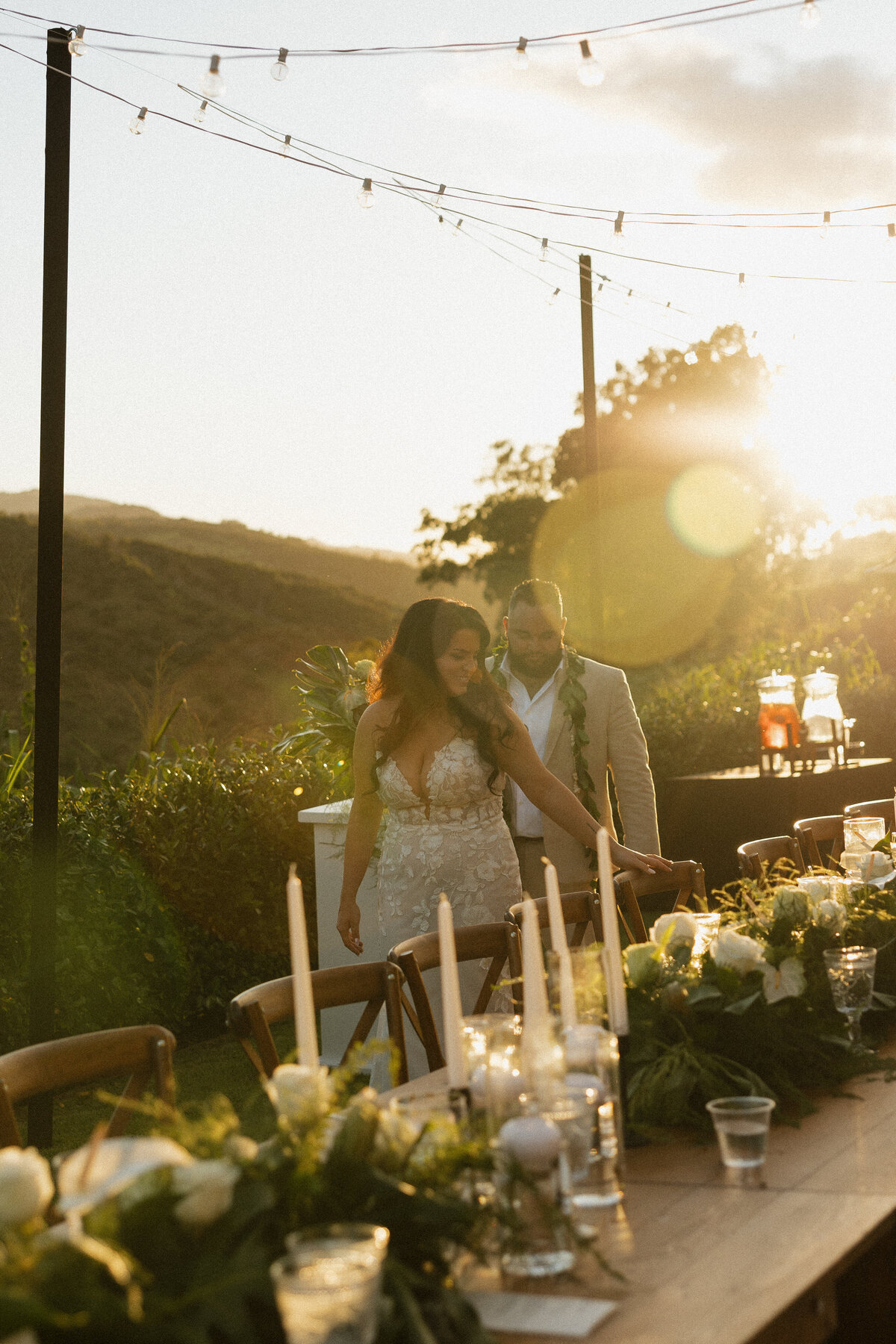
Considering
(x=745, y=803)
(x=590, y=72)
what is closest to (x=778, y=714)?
(x=745, y=803)

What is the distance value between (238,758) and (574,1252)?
5.35 m

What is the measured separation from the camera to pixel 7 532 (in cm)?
2239

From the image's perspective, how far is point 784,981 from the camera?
7.50 ft

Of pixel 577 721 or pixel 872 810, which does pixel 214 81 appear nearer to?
pixel 577 721

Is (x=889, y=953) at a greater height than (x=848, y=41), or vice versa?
(x=848, y=41)

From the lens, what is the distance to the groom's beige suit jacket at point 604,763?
14.7 ft

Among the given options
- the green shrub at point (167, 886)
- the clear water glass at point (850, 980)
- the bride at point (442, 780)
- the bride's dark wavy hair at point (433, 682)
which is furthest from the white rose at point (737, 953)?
the green shrub at point (167, 886)

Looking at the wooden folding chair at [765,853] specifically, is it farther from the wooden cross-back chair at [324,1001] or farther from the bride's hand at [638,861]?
the wooden cross-back chair at [324,1001]

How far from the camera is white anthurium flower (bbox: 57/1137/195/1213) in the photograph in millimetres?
1191

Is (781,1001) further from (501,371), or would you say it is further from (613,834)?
(501,371)

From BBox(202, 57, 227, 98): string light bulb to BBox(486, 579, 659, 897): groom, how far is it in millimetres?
1906

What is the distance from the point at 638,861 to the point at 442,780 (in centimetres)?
61

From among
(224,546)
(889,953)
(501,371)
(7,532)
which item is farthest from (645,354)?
(889,953)

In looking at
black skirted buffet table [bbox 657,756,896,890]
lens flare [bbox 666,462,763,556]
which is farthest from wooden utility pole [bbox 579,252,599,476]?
lens flare [bbox 666,462,763,556]
